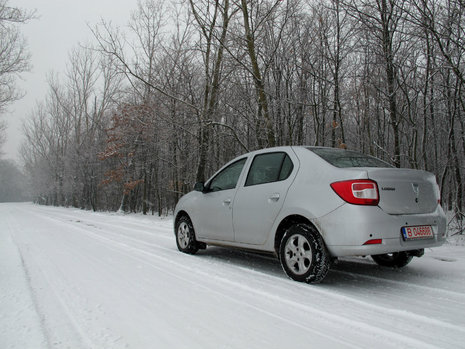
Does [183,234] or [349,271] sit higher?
[183,234]

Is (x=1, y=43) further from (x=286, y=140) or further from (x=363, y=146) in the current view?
(x=363, y=146)

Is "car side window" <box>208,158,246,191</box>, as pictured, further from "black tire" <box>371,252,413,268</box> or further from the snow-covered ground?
"black tire" <box>371,252,413,268</box>

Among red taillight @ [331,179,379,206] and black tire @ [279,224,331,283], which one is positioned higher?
red taillight @ [331,179,379,206]

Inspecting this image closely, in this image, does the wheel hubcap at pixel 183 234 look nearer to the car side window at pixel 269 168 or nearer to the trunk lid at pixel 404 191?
the car side window at pixel 269 168

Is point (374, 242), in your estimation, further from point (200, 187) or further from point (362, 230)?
Result: point (200, 187)

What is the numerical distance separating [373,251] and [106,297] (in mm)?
2729

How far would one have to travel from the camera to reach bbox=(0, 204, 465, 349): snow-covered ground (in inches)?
90.4

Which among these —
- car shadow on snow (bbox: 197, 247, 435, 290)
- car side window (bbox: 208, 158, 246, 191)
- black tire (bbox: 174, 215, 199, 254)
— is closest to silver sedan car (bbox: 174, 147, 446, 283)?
car side window (bbox: 208, 158, 246, 191)

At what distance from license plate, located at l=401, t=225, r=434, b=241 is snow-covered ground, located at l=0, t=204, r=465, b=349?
0.57m

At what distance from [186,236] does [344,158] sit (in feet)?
10.3

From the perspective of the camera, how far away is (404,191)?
11.7ft

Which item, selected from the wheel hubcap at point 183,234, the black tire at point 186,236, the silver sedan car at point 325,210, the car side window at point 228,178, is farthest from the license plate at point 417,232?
the wheel hubcap at point 183,234

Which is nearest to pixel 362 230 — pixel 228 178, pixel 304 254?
pixel 304 254

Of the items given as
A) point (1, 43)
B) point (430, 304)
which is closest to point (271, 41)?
point (430, 304)
